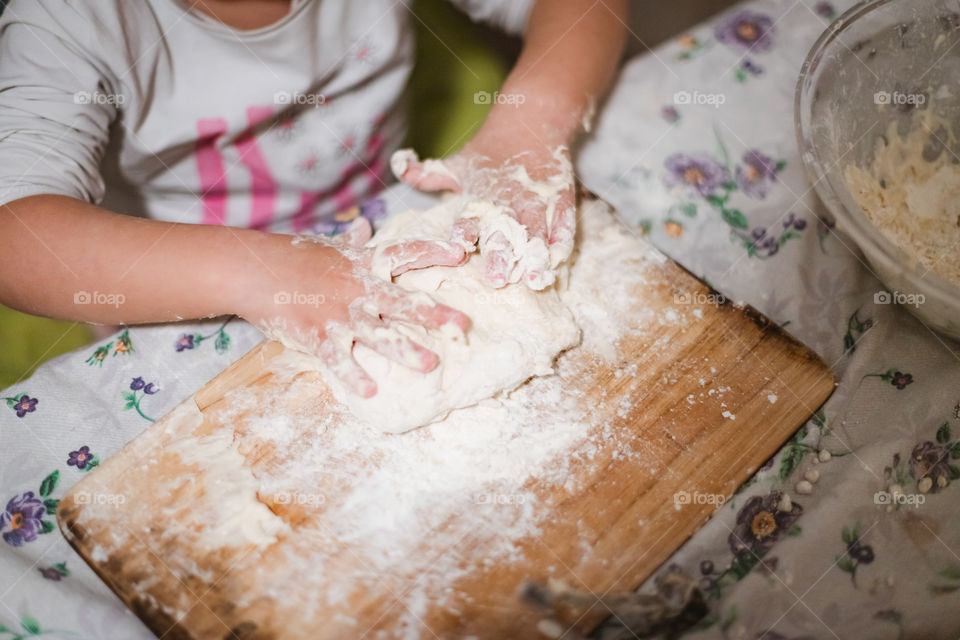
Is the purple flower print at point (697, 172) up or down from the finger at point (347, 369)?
up

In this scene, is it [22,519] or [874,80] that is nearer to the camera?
[22,519]

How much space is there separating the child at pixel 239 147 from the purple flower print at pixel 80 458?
0.62ft

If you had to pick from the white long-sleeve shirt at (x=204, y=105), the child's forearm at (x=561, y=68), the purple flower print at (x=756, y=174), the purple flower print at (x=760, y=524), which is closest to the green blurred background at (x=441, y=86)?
the white long-sleeve shirt at (x=204, y=105)

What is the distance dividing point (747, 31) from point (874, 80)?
293 mm

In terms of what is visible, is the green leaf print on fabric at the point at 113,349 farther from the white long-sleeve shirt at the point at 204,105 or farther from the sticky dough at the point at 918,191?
the sticky dough at the point at 918,191

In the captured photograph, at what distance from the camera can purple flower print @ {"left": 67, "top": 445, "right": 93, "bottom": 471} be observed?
0.86 meters

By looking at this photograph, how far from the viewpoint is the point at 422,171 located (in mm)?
972

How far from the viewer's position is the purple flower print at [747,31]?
3.79ft

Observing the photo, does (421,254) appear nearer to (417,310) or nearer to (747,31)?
(417,310)

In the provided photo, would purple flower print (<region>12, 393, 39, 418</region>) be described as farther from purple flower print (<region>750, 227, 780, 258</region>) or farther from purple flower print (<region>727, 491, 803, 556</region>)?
purple flower print (<region>750, 227, 780, 258</region>)

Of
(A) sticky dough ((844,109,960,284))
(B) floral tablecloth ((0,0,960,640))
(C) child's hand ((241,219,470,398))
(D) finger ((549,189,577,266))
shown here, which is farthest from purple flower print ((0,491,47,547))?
(A) sticky dough ((844,109,960,284))

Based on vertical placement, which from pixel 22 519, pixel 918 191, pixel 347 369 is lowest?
pixel 22 519

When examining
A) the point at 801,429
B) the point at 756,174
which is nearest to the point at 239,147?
the point at 756,174

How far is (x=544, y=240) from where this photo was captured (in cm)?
86
